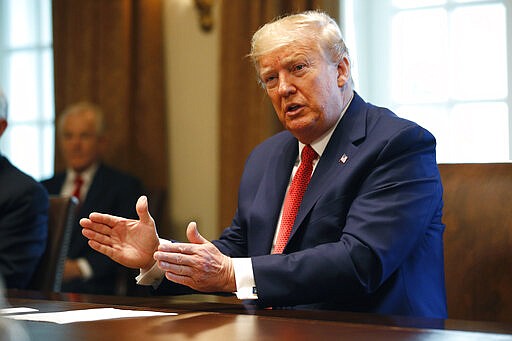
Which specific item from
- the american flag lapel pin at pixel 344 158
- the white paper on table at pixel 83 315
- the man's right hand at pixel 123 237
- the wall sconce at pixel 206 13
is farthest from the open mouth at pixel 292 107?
the wall sconce at pixel 206 13

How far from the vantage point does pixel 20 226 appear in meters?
3.23

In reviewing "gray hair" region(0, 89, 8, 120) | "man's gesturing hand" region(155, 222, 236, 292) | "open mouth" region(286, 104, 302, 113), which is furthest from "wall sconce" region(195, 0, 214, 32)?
"man's gesturing hand" region(155, 222, 236, 292)

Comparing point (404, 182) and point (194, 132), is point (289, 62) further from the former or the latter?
point (194, 132)

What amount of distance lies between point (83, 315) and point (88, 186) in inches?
143

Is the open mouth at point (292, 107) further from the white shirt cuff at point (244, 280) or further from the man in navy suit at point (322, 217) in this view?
the white shirt cuff at point (244, 280)

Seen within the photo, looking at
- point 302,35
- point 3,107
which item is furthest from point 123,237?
point 3,107

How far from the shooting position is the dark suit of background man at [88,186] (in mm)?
4945

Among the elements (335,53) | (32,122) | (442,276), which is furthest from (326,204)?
(32,122)

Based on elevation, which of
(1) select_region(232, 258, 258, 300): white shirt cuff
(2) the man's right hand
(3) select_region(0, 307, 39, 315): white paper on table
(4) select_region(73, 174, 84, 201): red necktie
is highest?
(4) select_region(73, 174, 84, 201): red necktie

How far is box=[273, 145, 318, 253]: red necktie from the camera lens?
2410 mm

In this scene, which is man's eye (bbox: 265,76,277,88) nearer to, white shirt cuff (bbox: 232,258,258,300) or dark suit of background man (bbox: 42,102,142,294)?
white shirt cuff (bbox: 232,258,258,300)

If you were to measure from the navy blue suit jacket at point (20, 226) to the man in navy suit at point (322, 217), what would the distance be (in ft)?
2.89

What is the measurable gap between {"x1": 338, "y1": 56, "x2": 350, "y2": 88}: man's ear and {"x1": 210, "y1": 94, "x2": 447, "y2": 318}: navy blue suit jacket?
0.13 m

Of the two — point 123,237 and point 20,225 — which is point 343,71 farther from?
point 20,225
